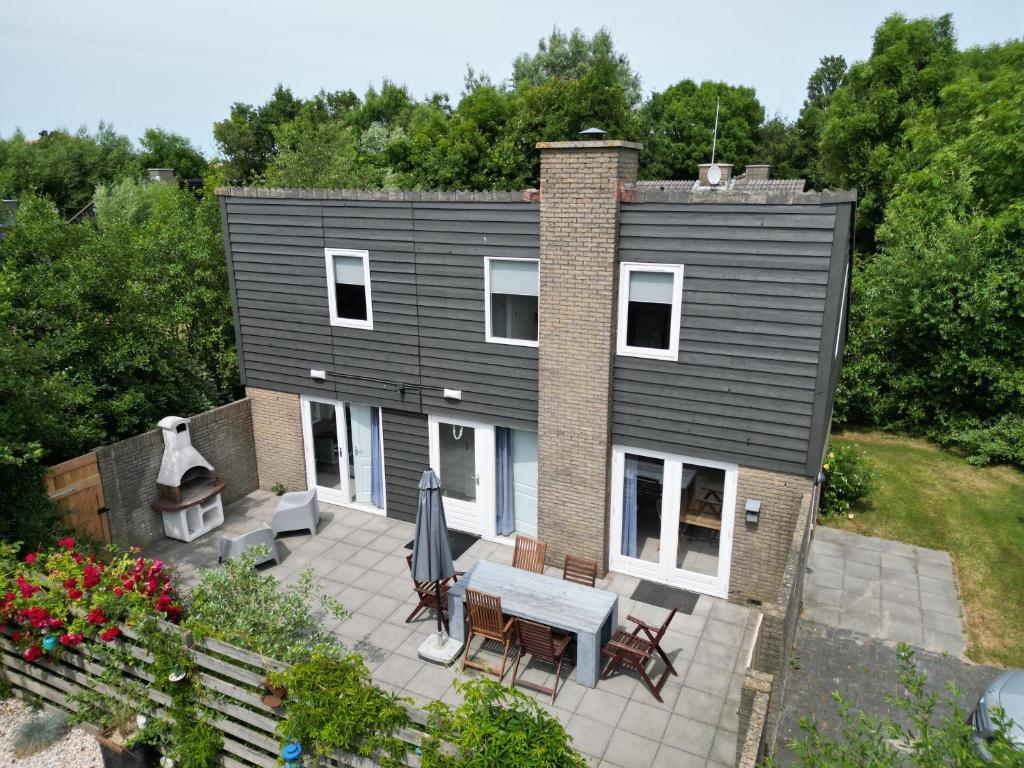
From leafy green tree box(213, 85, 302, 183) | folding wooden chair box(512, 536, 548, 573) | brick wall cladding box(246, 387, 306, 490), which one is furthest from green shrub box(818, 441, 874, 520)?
leafy green tree box(213, 85, 302, 183)

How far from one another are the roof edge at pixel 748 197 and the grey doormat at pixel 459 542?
241 inches

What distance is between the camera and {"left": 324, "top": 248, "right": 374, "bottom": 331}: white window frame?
11.6 m

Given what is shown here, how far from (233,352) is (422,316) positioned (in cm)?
510

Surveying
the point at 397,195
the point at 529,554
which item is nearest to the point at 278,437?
the point at 397,195

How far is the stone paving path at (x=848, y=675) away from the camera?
26.9ft

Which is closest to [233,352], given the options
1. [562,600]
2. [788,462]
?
[562,600]

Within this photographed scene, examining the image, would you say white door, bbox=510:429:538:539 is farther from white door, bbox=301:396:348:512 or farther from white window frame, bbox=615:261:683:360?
white door, bbox=301:396:348:512

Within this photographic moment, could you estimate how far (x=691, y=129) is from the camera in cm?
5219

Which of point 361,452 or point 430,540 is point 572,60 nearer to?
point 361,452

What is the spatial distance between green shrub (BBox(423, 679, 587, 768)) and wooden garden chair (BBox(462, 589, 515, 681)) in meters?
2.81

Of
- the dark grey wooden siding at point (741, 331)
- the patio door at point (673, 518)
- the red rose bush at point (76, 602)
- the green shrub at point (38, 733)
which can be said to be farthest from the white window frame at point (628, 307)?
the green shrub at point (38, 733)

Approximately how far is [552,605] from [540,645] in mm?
512

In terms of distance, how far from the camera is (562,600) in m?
8.68

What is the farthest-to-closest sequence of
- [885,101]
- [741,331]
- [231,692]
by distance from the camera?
1. [885,101]
2. [741,331]
3. [231,692]
